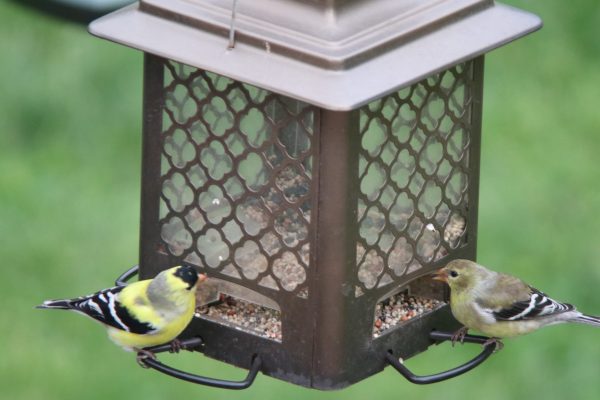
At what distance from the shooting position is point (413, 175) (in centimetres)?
484

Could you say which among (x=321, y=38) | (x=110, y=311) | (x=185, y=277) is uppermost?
(x=321, y=38)

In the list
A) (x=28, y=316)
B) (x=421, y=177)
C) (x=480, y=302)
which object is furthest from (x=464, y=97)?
(x=28, y=316)

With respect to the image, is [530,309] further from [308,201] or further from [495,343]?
[308,201]

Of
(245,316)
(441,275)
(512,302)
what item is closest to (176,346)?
(245,316)

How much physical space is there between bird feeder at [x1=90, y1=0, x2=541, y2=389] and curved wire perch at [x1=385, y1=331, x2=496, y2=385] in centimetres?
3

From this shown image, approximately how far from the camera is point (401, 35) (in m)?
4.45

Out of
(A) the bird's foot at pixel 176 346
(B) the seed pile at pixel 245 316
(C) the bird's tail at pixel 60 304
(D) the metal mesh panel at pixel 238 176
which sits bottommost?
(A) the bird's foot at pixel 176 346

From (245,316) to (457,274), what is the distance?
2.14 feet

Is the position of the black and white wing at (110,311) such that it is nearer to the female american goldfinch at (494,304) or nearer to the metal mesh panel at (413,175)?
the metal mesh panel at (413,175)

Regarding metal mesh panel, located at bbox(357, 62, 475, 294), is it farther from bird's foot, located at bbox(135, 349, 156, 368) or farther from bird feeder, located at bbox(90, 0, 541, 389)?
bird's foot, located at bbox(135, 349, 156, 368)

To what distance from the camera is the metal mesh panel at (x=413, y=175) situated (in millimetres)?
4668

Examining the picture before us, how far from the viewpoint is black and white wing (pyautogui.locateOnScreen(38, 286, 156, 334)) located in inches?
200

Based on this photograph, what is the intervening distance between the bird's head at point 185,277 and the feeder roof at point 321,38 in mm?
666

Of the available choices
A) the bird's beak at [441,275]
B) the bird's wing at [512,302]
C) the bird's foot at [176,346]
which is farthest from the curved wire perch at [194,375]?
the bird's wing at [512,302]
